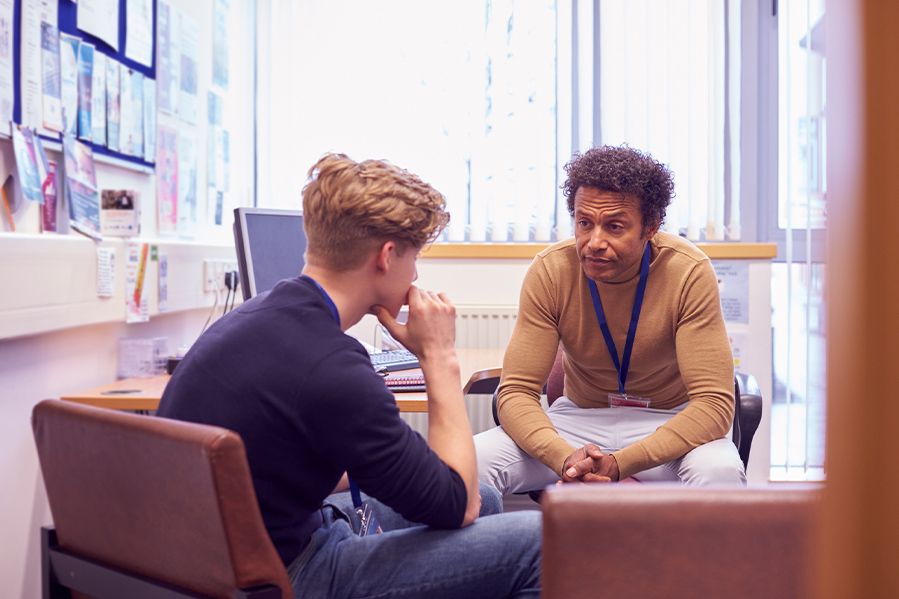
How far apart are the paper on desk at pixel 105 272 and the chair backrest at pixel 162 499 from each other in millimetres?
1107

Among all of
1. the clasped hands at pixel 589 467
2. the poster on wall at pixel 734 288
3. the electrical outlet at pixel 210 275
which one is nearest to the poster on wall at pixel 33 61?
the electrical outlet at pixel 210 275

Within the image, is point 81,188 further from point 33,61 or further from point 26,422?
point 26,422

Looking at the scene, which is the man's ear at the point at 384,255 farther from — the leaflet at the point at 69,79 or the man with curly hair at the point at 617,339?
the leaflet at the point at 69,79

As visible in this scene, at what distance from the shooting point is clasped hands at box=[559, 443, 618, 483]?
183cm

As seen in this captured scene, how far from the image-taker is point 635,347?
6.70ft

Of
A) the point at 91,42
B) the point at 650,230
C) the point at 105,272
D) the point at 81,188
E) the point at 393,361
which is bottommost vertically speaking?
the point at 393,361

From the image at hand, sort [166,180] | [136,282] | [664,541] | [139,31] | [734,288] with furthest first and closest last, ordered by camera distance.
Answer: [734,288] → [166,180] → [139,31] → [136,282] → [664,541]

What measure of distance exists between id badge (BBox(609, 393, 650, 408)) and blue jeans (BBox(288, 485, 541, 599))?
93cm

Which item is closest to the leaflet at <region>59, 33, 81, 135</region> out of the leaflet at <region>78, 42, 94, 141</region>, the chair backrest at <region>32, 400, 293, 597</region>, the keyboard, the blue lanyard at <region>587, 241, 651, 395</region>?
the leaflet at <region>78, 42, 94, 141</region>

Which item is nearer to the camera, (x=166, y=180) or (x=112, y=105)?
(x=112, y=105)

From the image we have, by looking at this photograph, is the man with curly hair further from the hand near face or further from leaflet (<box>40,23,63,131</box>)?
leaflet (<box>40,23,63,131</box>)

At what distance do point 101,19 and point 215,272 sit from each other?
95 centimetres

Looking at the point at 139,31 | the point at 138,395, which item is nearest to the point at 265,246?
the point at 138,395

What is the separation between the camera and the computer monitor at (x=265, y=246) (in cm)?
220
